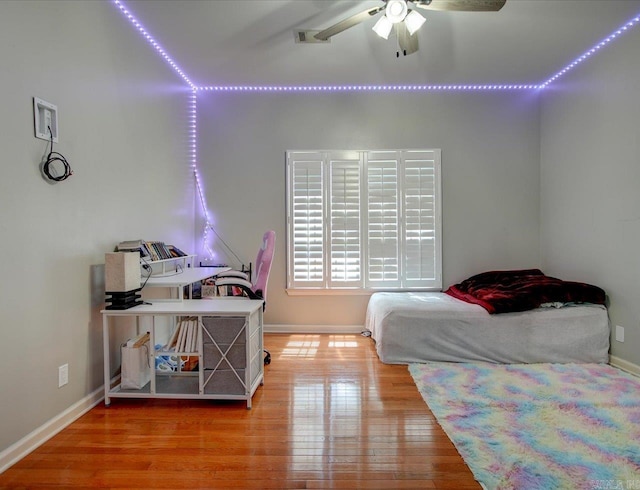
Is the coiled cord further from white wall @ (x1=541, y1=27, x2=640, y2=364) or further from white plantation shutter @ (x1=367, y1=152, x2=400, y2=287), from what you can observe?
white wall @ (x1=541, y1=27, x2=640, y2=364)

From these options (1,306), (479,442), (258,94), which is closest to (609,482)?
(479,442)

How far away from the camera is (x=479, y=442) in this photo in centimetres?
188

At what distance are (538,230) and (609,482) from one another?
3.11m

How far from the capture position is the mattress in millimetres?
3084

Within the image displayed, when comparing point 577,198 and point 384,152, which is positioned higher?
point 384,152

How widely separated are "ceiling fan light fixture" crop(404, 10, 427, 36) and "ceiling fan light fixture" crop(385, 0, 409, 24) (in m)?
0.04

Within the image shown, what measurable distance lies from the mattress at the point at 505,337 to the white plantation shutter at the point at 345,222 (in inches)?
44.2

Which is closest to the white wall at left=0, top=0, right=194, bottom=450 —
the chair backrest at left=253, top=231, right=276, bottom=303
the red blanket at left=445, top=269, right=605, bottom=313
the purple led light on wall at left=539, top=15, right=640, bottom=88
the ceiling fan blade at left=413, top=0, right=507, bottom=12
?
the chair backrest at left=253, top=231, right=276, bottom=303

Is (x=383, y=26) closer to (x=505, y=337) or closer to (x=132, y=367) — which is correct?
(x=505, y=337)

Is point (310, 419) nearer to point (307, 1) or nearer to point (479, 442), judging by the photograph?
point (479, 442)

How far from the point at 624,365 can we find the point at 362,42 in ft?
11.6

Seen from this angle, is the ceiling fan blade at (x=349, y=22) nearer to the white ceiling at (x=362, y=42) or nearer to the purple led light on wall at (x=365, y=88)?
the white ceiling at (x=362, y=42)

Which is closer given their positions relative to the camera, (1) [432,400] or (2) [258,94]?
(1) [432,400]

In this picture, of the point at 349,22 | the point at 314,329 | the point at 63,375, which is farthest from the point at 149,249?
the point at 349,22
